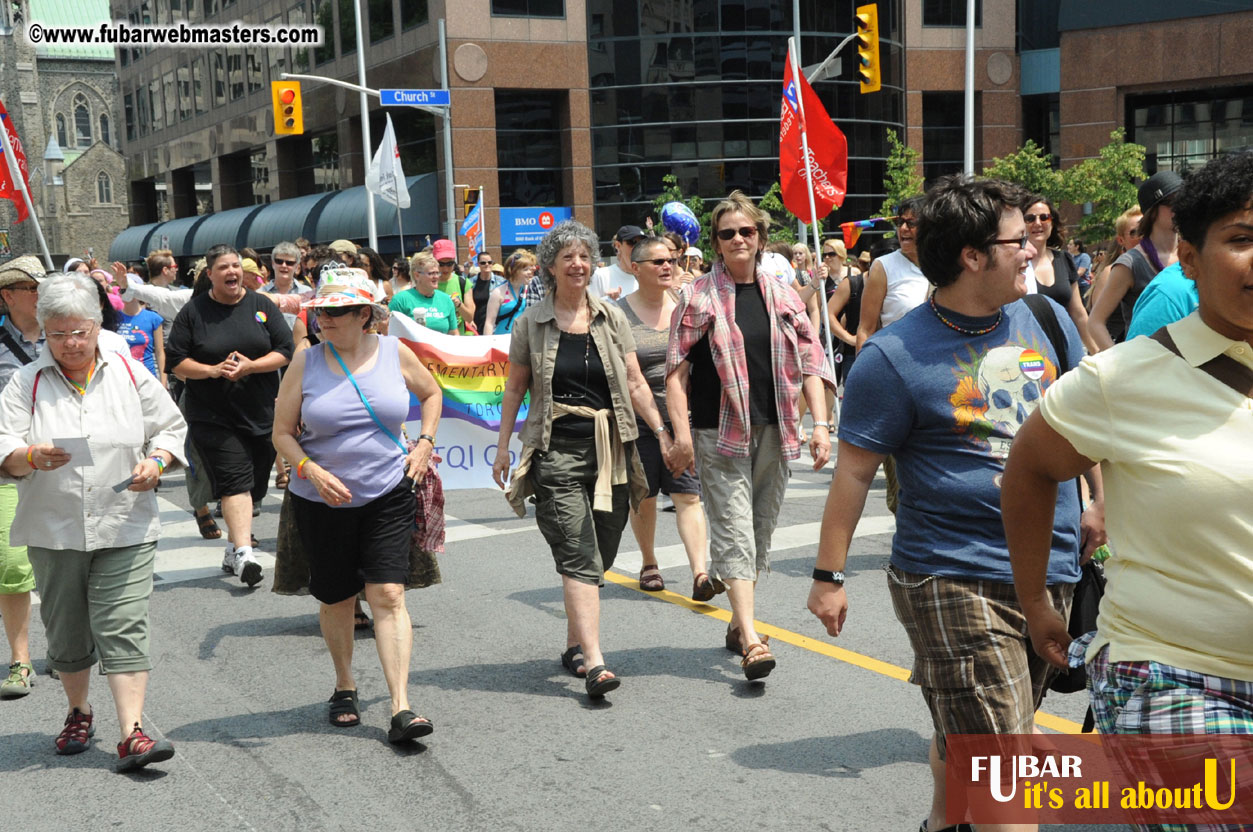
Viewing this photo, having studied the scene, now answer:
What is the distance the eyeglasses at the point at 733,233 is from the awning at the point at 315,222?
32.9 metres

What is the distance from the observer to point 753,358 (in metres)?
5.99

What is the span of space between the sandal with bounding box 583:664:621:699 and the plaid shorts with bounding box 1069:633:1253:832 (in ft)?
10.5

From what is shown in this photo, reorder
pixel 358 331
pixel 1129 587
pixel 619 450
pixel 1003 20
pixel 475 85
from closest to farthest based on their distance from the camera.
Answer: pixel 1129 587 < pixel 358 331 < pixel 619 450 < pixel 475 85 < pixel 1003 20

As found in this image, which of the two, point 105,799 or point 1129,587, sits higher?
point 1129,587

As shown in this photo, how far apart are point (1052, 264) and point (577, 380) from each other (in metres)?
3.23

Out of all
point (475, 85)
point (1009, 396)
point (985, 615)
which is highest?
point (475, 85)

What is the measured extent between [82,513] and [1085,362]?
12.6 ft

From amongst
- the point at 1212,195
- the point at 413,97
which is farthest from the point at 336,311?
the point at 413,97

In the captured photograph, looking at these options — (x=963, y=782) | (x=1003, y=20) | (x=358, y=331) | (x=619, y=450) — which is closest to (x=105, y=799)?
(x=358, y=331)

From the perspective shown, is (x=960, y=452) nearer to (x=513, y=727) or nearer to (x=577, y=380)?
(x=513, y=727)

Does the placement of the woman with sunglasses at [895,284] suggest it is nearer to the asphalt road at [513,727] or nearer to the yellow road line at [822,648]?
the asphalt road at [513,727]

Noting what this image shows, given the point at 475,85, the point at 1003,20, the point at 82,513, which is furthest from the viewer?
the point at 1003,20

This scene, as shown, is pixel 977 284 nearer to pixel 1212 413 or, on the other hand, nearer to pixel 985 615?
pixel 985 615

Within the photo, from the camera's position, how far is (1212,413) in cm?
228
